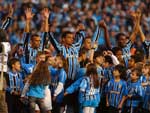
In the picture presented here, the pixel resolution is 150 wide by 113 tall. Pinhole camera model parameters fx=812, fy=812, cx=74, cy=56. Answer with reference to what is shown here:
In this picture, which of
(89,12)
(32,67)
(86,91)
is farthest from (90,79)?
(89,12)

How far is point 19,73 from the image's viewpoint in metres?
15.5

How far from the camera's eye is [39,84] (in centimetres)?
1493

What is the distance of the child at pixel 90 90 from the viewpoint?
1520cm

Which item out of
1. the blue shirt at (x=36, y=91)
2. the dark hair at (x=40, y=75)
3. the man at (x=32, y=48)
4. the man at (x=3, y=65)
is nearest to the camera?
the man at (x=3, y=65)

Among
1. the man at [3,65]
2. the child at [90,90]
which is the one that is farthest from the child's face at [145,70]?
the man at [3,65]

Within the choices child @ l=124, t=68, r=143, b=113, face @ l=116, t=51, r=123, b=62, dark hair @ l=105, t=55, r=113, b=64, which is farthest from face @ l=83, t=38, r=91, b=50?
child @ l=124, t=68, r=143, b=113

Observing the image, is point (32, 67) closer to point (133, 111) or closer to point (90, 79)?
point (90, 79)

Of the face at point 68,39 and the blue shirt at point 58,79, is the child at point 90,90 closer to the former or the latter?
the blue shirt at point 58,79

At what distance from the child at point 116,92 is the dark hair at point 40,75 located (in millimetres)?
1444

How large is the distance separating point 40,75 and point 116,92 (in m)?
1.70

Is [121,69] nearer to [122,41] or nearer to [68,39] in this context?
[68,39]

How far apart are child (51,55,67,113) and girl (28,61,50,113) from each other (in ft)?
1.33

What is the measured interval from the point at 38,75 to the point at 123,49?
262cm

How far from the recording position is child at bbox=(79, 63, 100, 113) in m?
15.2
